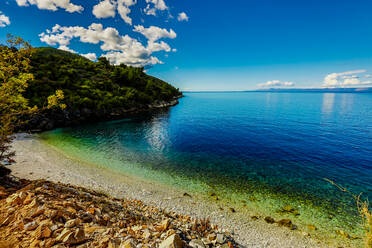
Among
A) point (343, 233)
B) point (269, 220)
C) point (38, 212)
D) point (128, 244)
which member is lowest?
point (343, 233)

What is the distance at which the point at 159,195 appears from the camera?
50.9 ft

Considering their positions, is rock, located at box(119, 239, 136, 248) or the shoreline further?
the shoreline

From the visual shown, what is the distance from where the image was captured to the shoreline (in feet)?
36.3

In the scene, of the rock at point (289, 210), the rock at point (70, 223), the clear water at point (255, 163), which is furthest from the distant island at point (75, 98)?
the rock at point (289, 210)

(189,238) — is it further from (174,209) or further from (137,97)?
(137,97)

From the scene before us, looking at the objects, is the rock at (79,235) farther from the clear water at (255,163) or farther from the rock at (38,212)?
the clear water at (255,163)

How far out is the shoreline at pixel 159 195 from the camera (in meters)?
11.1

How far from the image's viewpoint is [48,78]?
5247 centimetres

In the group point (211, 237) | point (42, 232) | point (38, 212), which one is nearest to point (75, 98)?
point (38, 212)

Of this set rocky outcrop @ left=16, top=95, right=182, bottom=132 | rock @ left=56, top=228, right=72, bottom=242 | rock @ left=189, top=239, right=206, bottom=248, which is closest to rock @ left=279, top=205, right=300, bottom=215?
rock @ left=189, top=239, right=206, bottom=248

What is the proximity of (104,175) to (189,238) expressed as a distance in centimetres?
1571

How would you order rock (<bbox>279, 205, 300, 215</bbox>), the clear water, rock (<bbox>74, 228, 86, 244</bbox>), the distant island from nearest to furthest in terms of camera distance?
rock (<bbox>74, 228, 86, 244</bbox>) → rock (<bbox>279, 205, 300, 215</bbox>) → the clear water → the distant island

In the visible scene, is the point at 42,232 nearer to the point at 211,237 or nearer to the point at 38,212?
the point at 38,212

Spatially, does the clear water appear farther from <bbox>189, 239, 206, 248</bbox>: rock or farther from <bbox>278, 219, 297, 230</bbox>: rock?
<bbox>189, 239, 206, 248</bbox>: rock
